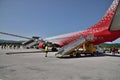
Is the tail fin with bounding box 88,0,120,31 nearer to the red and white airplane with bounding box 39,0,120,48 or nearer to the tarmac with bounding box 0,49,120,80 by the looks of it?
the red and white airplane with bounding box 39,0,120,48

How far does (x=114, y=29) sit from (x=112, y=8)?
3592mm

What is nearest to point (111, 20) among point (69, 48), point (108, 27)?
point (108, 27)

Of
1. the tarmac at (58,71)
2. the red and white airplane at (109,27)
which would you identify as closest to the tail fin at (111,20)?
the red and white airplane at (109,27)

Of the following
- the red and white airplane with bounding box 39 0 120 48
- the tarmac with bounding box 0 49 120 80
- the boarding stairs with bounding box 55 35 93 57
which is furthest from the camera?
the red and white airplane with bounding box 39 0 120 48

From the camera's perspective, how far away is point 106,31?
77.9 feet

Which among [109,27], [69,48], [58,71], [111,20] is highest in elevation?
[111,20]

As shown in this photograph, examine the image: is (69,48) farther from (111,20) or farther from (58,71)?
(58,71)

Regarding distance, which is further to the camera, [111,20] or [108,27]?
[108,27]

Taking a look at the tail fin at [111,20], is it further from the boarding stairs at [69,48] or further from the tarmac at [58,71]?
the tarmac at [58,71]

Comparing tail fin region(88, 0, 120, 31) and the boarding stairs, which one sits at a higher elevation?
tail fin region(88, 0, 120, 31)

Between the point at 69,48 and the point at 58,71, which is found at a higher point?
the point at 69,48

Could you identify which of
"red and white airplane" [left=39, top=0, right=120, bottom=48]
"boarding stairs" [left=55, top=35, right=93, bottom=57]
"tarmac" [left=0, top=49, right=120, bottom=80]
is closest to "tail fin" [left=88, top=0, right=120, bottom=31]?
"red and white airplane" [left=39, top=0, right=120, bottom=48]

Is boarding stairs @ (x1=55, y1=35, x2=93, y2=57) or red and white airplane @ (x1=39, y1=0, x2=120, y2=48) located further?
red and white airplane @ (x1=39, y1=0, x2=120, y2=48)

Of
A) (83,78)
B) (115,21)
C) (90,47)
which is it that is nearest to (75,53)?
(90,47)
